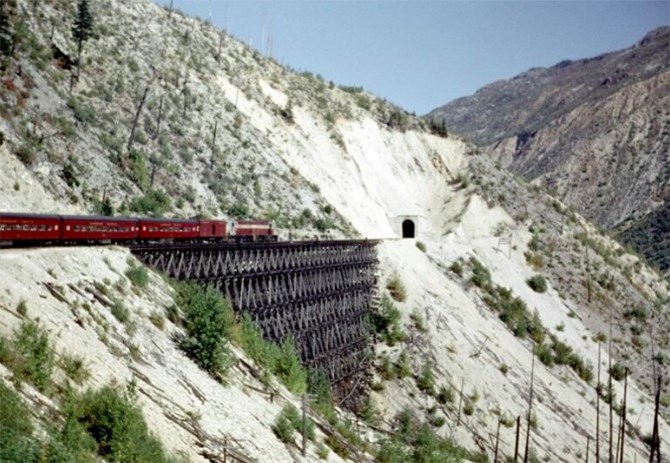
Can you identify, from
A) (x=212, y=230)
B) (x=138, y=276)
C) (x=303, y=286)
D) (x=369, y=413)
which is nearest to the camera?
(x=138, y=276)

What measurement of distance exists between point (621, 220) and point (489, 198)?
248 feet

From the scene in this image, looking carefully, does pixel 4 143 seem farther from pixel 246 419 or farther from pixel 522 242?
pixel 522 242

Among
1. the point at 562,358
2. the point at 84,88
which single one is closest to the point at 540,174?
the point at 562,358

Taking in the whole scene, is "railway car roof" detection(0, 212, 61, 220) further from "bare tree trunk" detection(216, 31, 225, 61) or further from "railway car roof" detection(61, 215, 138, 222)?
"bare tree trunk" detection(216, 31, 225, 61)

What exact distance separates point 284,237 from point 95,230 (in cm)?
2713

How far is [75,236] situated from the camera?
25.5 metres

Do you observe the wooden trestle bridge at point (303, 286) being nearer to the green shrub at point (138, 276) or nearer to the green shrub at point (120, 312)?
the green shrub at point (138, 276)

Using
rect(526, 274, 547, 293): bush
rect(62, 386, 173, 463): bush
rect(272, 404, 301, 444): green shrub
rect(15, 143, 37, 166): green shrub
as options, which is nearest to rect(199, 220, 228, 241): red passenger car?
rect(15, 143, 37, 166): green shrub

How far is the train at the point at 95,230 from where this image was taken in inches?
925

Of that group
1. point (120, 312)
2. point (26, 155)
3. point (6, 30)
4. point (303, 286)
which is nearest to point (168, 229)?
point (303, 286)

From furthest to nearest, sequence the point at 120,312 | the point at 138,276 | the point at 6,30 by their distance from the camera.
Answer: the point at 6,30
the point at 138,276
the point at 120,312

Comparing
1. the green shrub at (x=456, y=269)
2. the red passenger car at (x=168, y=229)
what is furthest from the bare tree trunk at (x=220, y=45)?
the red passenger car at (x=168, y=229)

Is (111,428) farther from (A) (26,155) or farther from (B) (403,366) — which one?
(B) (403,366)

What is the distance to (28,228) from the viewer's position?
23.9 meters
